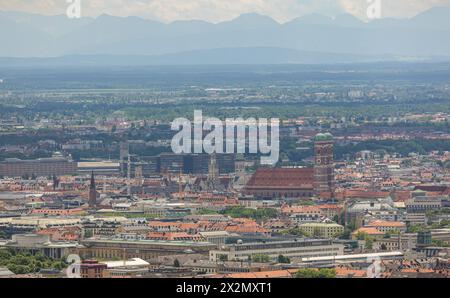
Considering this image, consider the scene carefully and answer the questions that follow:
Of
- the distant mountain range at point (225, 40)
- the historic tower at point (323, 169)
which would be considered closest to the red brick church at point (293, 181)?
the historic tower at point (323, 169)

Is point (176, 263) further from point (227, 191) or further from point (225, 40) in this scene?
point (225, 40)

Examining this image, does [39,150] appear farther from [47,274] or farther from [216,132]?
[47,274]

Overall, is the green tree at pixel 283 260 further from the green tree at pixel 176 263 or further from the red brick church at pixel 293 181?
the red brick church at pixel 293 181

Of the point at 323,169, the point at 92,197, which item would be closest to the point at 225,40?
the point at 323,169

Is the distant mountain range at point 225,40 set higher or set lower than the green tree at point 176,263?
lower

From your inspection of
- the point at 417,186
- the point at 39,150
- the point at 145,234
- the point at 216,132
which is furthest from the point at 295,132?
the point at 145,234
